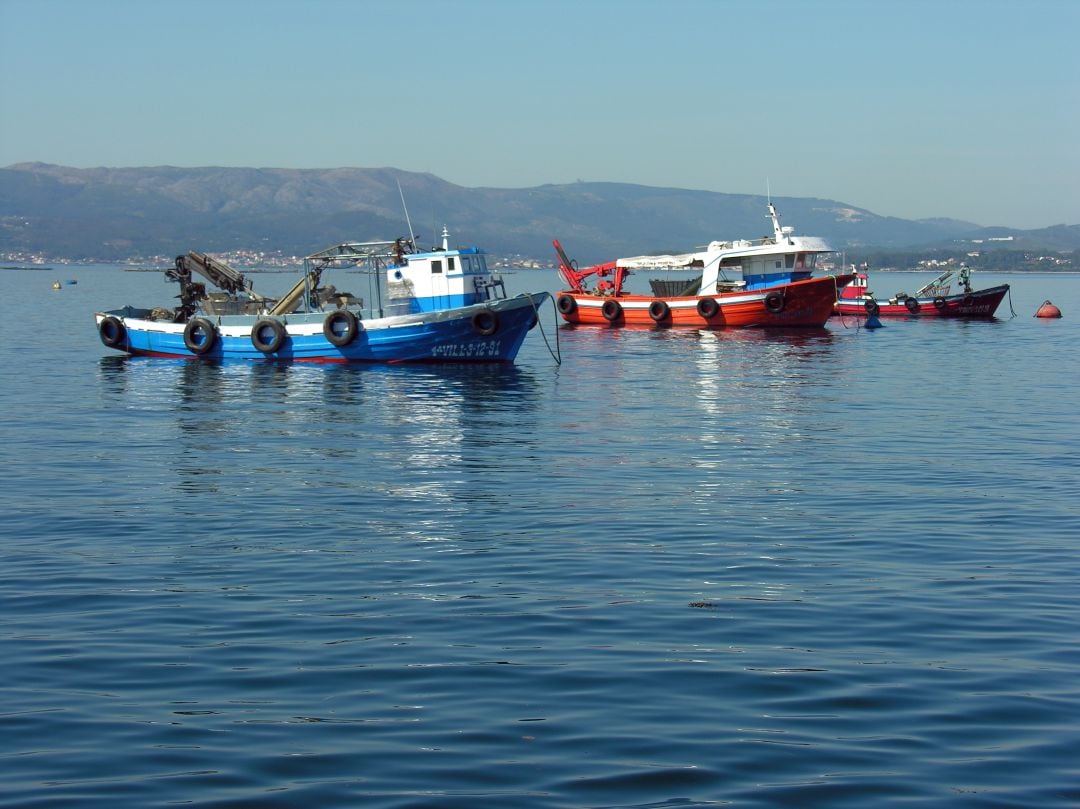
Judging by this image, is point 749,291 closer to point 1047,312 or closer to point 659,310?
point 659,310

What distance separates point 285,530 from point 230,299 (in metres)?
37.4

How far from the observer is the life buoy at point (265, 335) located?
167 ft

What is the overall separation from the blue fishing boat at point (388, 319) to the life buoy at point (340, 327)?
0.04m

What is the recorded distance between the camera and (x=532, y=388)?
43000mm

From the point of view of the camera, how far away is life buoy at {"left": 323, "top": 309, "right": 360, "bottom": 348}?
49219mm

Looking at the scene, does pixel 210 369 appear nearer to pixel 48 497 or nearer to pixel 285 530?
pixel 48 497

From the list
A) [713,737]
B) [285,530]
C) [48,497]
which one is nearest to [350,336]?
[48,497]

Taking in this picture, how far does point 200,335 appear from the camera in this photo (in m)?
52.9

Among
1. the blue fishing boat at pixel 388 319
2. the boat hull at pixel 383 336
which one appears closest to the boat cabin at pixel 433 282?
the blue fishing boat at pixel 388 319

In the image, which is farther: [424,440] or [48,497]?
[424,440]

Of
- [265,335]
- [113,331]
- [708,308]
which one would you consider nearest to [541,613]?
[265,335]

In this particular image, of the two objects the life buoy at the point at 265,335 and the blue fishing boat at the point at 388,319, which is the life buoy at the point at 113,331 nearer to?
the blue fishing boat at the point at 388,319

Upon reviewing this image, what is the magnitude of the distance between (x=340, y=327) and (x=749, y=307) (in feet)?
88.5

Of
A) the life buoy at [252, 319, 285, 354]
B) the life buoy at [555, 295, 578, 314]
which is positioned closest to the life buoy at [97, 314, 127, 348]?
the life buoy at [252, 319, 285, 354]
